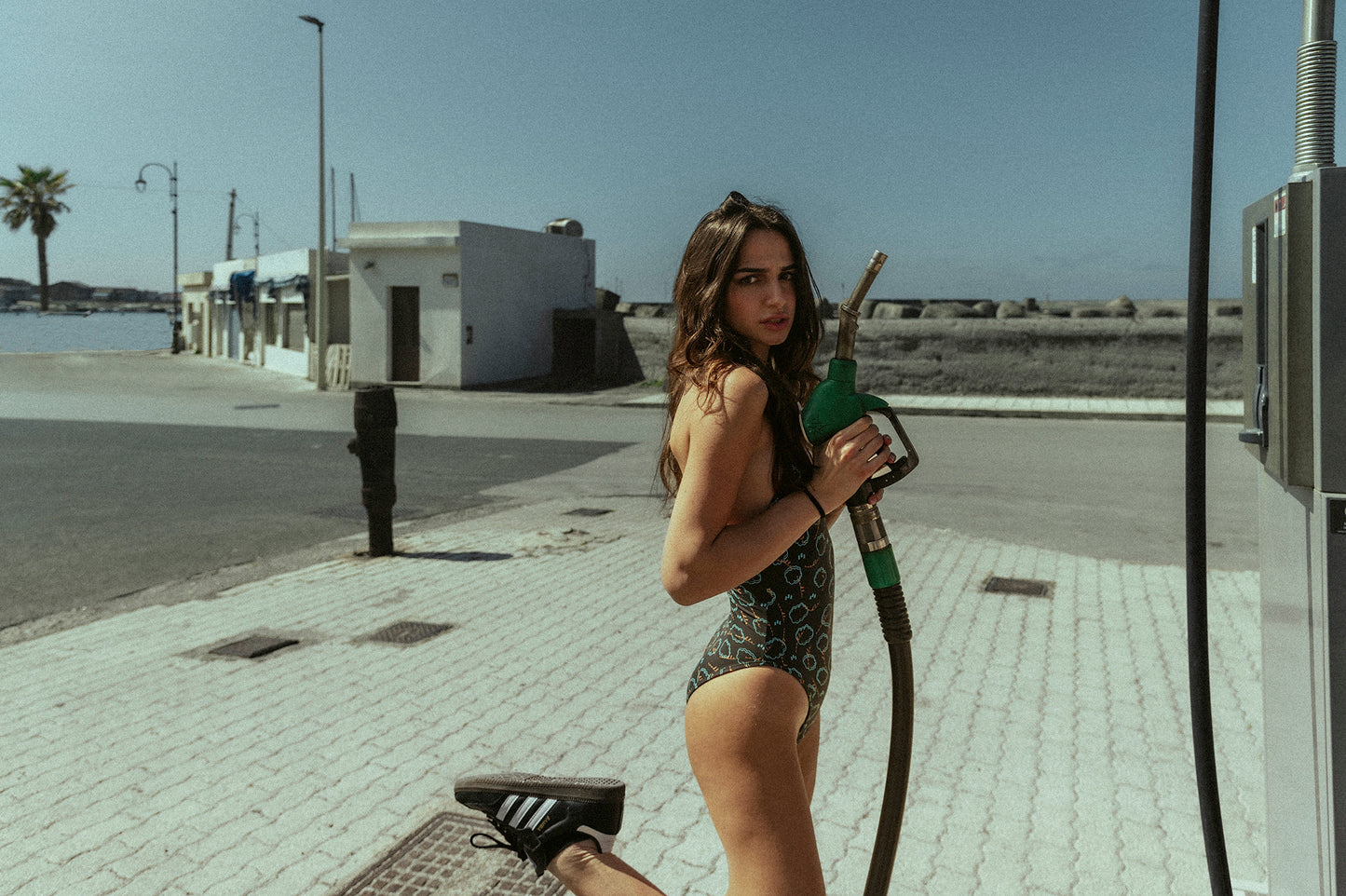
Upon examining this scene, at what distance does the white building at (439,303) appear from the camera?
89.1 feet

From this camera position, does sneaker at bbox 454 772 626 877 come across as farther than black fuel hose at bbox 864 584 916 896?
Yes

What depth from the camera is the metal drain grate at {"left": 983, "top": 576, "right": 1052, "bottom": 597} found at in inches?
285

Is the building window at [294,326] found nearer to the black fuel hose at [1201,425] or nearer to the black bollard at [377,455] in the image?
the black bollard at [377,455]

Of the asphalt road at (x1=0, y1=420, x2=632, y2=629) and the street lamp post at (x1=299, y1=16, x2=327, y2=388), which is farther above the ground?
the street lamp post at (x1=299, y1=16, x2=327, y2=388)

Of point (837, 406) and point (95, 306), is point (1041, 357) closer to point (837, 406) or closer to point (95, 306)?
point (837, 406)

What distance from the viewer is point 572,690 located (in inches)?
203

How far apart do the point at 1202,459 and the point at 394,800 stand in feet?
9.60

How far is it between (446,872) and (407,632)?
9.49 feet

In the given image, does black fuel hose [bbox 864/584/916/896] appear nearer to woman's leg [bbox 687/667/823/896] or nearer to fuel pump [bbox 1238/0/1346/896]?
woman's leg [bbox 687/667/823/896]

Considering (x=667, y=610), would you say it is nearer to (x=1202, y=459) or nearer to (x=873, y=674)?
(x=873, y=674)

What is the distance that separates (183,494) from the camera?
11094mm

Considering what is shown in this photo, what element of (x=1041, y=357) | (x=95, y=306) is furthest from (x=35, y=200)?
(x=1041, y=357)

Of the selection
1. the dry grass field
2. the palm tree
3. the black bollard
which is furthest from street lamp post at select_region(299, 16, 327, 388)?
the palm tree

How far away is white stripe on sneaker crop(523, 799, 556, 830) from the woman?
181 millimetres
